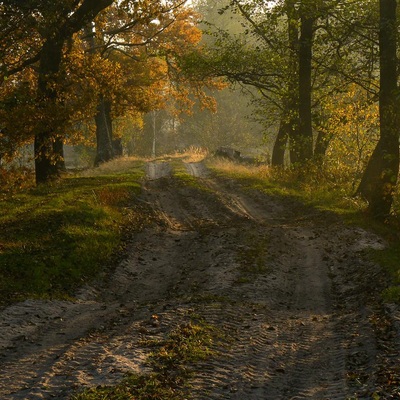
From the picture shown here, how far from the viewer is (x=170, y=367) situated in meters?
8.27

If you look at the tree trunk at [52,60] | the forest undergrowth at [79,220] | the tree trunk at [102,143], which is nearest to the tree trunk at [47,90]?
the tree trunk at [52,60]

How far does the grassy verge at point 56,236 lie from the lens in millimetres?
Result: 13188

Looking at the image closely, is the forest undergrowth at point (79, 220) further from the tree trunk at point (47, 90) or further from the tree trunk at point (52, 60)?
the tree trunk at point (52, 60)

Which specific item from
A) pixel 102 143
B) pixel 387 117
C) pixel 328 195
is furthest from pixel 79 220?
pixel 102 143

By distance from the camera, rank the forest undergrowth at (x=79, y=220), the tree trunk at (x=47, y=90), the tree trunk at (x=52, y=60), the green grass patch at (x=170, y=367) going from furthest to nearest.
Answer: the tree trunk at (x=47, y=90) < the tree trunk at (x=52, y=60) < the forest undergrowth at (x=79, y=220) < the green grass patch at (x=170, y=367)

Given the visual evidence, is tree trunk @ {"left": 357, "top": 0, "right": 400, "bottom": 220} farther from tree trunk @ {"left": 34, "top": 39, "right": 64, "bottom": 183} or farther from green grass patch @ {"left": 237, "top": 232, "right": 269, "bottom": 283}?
tree trunk @ {"left": 34, "top": 39, "right": 64, "bottom": 183}

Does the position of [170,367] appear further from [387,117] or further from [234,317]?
[387,117]

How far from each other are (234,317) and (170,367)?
2870 millimetres

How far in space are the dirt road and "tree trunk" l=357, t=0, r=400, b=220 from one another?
1.68 meters

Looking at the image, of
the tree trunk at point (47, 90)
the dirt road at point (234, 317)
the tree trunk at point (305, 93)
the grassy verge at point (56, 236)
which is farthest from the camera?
the tree trunk at point (305, 93)

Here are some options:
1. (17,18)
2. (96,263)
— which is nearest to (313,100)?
(17,18)

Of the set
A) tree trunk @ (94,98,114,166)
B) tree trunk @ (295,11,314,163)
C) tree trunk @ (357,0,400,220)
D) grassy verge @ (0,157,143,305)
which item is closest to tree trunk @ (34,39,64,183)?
grassy verge @ (0,157,143,305)

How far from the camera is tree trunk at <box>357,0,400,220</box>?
17922 millimetres

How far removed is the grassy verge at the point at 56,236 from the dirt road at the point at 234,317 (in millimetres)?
684
